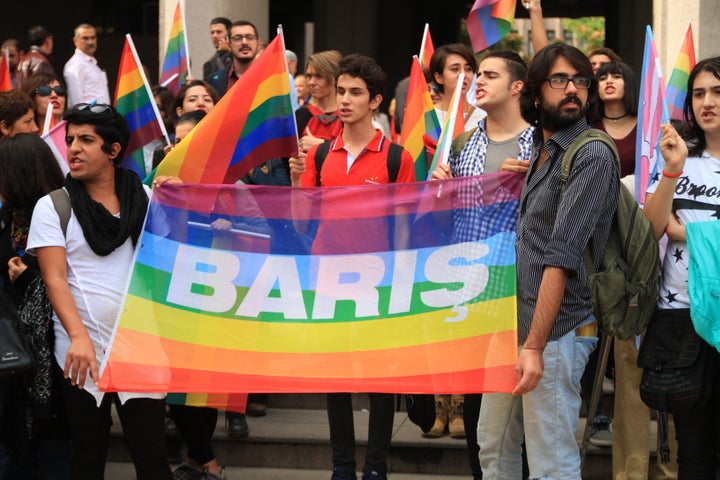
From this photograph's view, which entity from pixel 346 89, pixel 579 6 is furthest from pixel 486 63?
pixel 579 6

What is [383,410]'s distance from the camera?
247 inches

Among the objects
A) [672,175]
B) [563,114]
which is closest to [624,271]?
[672,175]

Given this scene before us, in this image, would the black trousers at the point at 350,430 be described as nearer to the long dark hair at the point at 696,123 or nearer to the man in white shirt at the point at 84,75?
the long dark hair at the point at 696,123

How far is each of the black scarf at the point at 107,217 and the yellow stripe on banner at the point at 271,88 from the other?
795 mm

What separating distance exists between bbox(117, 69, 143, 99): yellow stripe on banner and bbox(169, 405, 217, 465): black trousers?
202cm

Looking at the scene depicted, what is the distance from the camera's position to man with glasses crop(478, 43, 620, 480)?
181 inches

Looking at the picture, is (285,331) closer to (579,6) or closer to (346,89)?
(346,89)

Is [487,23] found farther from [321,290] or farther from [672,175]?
[321,290]

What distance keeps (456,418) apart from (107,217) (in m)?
2.79

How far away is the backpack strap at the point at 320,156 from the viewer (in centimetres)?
668

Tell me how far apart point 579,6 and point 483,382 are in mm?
23792

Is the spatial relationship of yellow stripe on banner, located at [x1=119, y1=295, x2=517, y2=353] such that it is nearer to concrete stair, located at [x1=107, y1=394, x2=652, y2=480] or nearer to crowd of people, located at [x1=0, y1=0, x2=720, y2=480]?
crowd of people, located at [x1=0, y1=0, x2=720, y2=480]

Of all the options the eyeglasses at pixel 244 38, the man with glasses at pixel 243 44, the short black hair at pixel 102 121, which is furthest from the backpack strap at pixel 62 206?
the eyeglasses at pixel 244 38

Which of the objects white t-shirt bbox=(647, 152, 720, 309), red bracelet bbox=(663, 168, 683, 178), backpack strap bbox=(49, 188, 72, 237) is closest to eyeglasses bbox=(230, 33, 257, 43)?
backpack strap bbox=(49, 188, 72, 237)
